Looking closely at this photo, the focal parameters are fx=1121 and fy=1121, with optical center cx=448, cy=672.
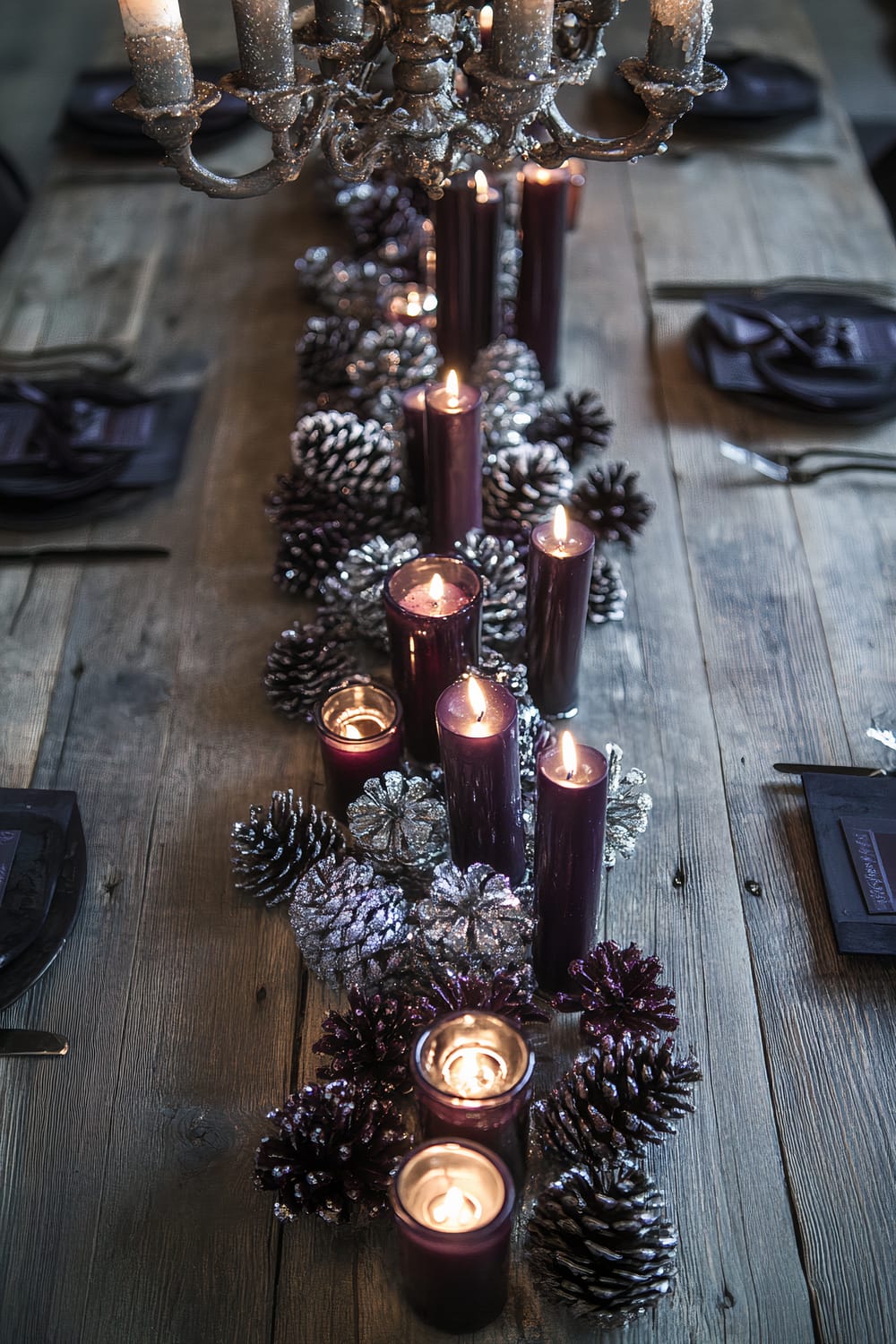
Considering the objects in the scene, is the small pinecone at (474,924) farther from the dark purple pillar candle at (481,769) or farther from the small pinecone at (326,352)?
the small pinecone at (326,352)

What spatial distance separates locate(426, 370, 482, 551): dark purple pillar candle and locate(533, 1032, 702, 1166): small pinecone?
0.55 meters

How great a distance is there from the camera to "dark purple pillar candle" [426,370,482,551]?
105 centimetres

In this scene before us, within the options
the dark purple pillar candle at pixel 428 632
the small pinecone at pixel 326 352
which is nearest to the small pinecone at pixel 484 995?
the dark purple pillar candle at pixel 428 632

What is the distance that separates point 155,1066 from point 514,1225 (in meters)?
0.28

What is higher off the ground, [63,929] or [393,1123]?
[63,929]

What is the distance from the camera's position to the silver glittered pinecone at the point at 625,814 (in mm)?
905

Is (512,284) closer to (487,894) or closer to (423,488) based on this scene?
(423,488)

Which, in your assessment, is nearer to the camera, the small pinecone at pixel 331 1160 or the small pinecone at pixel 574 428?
the small pinecone at pixel 331 1160

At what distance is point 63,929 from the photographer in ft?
2.95

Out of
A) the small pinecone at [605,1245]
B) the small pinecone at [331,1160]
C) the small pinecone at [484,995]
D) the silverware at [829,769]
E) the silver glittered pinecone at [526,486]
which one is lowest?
the small pinecone at [605,1245]

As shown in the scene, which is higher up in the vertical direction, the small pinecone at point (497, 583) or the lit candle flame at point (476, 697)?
the small pinecone at point (497, 583)

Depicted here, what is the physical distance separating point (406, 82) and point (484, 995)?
0.70 m

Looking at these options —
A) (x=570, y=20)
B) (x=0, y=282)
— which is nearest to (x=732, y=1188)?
(x=570, y=20)

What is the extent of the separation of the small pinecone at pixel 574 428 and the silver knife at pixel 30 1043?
0.85m
